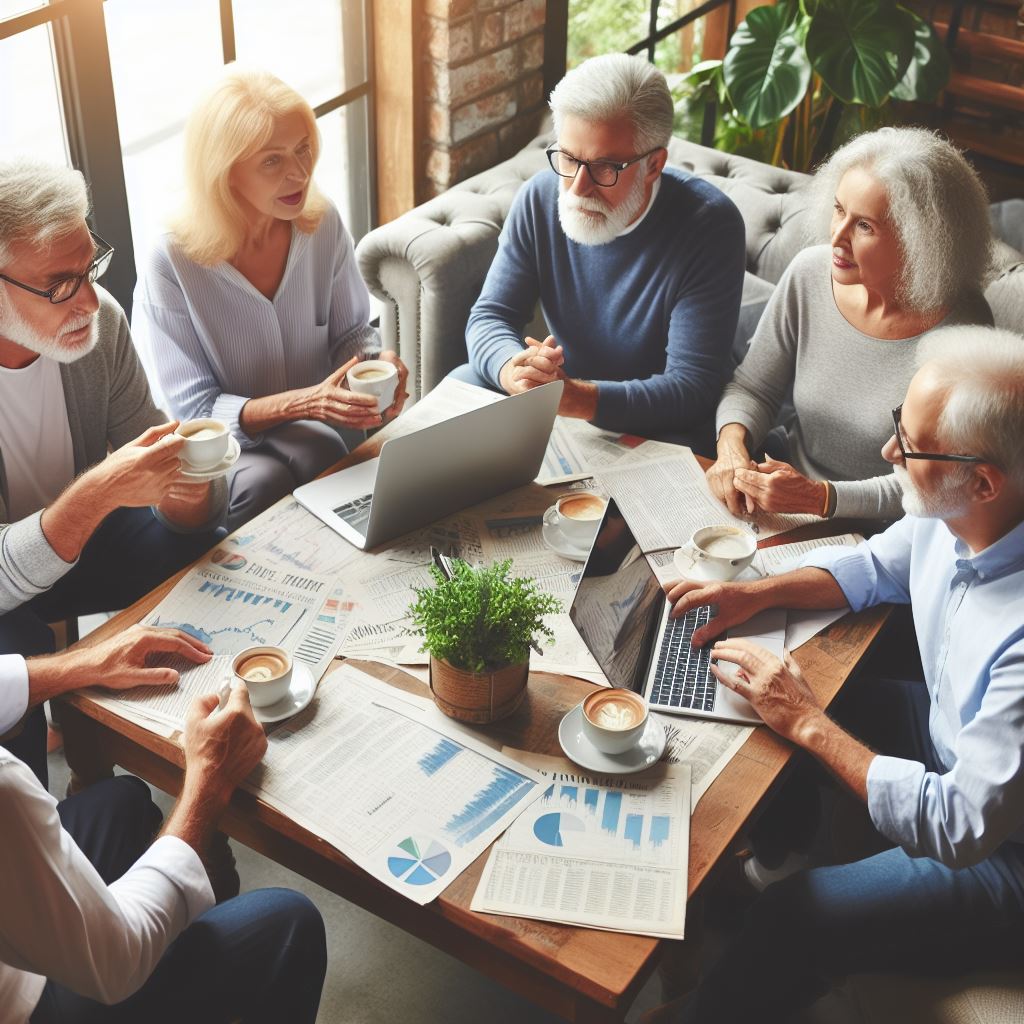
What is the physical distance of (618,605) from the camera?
1774 mm

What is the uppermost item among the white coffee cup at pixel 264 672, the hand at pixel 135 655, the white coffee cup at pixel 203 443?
the white coffee cup at pixel 203 443

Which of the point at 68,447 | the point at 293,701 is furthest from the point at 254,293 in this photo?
the point at 293,701

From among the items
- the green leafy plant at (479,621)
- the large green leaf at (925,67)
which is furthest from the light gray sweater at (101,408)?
the large green leaf at (925,67)

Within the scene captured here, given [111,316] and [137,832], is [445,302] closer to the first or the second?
[111,316]

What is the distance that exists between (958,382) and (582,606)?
66 centimetres

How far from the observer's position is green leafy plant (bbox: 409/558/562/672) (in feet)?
4.91

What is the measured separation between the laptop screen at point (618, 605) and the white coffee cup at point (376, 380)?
1.86 feet

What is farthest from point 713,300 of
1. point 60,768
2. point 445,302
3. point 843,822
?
point 60,768

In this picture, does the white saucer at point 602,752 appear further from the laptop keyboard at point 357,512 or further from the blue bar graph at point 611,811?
the laptop keyboard at point 357,512

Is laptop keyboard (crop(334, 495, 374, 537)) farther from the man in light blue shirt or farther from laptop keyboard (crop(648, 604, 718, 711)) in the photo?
the man in light blue shirt

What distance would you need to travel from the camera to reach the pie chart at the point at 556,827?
55.8 inches

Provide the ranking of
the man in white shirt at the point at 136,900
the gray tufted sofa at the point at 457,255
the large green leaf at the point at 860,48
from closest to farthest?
the man in white shirt at the point at 136,900 < the gray tufted sofa at the point at 457,255 < the large green leaf at the point at 860,48

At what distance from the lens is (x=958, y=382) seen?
5.24 feet

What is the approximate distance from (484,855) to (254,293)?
4.84 feet
